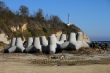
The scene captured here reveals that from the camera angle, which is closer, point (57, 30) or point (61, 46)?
point (61, 46)

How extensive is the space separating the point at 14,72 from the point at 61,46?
78.0ft

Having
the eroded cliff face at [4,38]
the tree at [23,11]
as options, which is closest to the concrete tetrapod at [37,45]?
the eroded cliff face at [4,38]

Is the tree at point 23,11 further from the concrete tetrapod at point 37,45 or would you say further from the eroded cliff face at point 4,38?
the concrete tetrapod at point 37,45

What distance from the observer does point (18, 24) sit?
74438mm

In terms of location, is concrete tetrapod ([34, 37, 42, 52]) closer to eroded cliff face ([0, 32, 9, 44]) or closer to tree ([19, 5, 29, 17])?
eroded cliff face ([0, 32, 9, 44])

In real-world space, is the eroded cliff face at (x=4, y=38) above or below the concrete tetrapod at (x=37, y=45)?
above

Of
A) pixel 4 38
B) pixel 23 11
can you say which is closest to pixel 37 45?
pixel 4 38

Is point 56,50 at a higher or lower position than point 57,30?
lower

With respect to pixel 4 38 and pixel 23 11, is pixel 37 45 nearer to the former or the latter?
pixel 4 38

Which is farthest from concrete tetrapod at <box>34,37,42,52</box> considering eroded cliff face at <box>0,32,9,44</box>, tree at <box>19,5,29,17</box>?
tree at <box>19,5,29,17</box>

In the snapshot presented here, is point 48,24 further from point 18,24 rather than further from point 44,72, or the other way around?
point 44,72

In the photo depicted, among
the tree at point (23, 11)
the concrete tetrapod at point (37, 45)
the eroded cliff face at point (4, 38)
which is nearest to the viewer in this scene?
the concrete tetrapod at point (37, 45)

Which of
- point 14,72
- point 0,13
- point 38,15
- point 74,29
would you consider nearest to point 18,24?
point 0,13

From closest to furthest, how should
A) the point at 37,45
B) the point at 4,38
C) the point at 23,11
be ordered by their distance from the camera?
the point at 37,45 → the point at 4,38 → the point at 23,11
